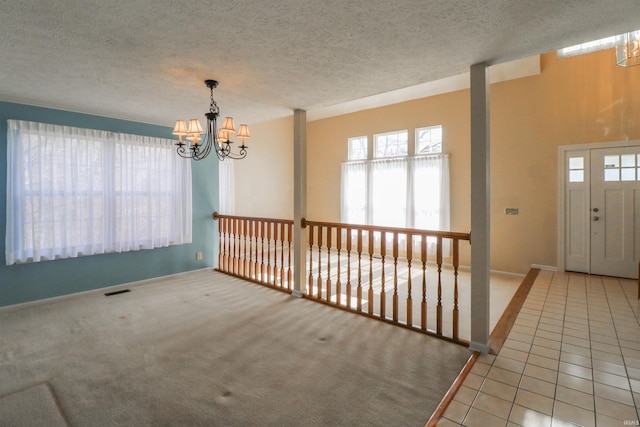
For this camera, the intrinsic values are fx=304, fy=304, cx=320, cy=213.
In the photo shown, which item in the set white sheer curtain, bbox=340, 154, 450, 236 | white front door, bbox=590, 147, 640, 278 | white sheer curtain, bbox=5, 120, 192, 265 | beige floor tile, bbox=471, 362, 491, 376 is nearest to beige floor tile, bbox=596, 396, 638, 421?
beige floor tile, bbox=471, 362, 491, 376

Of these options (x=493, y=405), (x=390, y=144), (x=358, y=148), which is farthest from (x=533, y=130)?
(x=493, y=405)

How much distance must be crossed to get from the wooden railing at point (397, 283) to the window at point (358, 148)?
2.03m

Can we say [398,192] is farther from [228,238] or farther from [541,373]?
[541,373]

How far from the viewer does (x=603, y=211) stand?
178 inches

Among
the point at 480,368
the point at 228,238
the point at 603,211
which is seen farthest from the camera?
the point at 228,238

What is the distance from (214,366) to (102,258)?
2.76 meters

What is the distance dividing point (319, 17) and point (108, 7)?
3.88 ft

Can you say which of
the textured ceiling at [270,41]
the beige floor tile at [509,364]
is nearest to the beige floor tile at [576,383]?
the beige floor tile at [509,364]

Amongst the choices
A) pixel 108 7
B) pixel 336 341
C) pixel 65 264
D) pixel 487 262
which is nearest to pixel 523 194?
pixel 487 262

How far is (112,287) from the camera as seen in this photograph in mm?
4039

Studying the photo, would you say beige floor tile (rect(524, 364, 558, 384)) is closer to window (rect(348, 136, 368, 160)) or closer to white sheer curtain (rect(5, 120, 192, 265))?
white sheer curtain (rect(5, 120, 192, 265))

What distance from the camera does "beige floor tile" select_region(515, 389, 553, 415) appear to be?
174 cm

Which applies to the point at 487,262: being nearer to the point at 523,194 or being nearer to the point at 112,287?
the point at 523,194

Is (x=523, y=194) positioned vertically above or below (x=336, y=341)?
above
